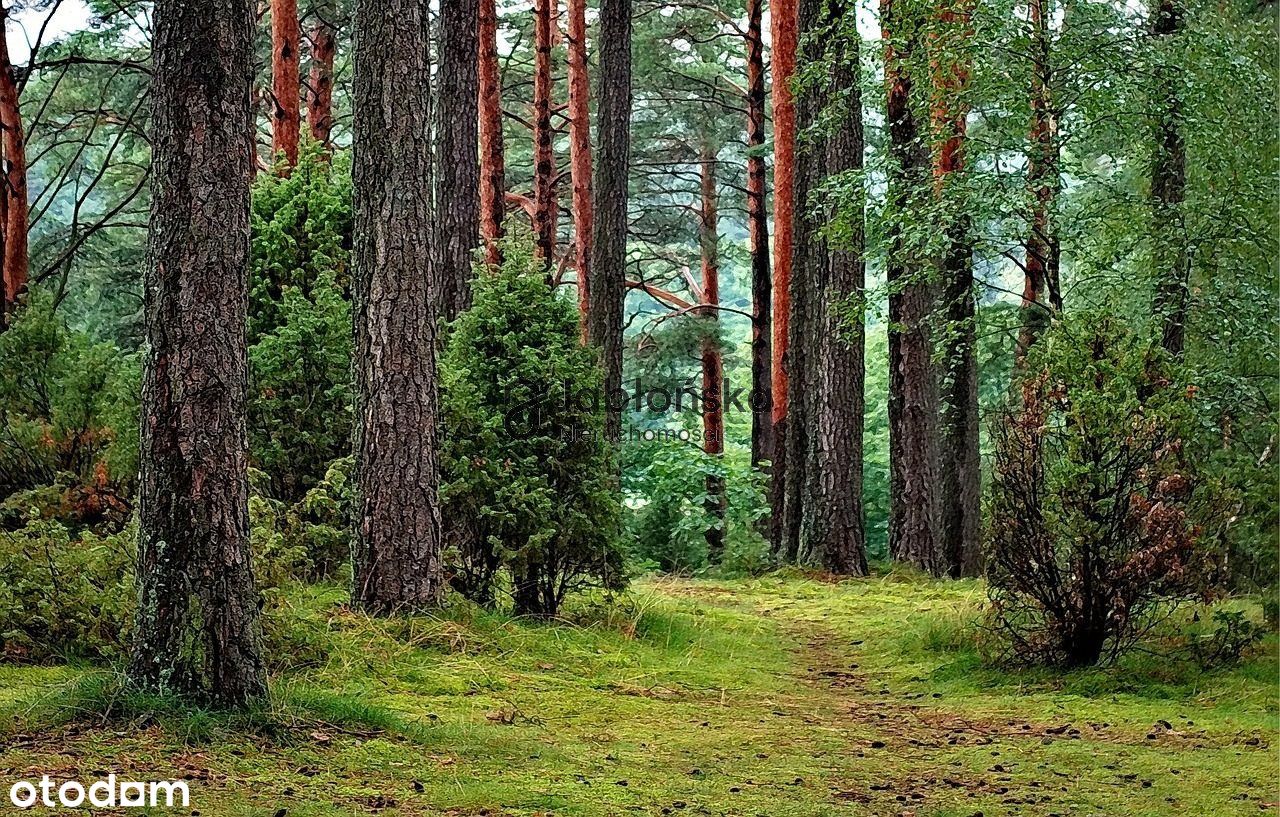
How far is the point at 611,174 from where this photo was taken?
1489cm

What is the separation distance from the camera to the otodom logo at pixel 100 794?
3822 mm

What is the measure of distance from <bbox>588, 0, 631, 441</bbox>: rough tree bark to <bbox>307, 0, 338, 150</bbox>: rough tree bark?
3.35 m

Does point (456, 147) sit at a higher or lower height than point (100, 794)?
higher

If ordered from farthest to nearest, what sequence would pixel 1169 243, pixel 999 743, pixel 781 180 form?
pixel 781 180, pixel 1169 243, pixel 999 743

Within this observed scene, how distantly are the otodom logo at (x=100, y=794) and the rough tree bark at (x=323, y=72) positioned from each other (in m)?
12.1

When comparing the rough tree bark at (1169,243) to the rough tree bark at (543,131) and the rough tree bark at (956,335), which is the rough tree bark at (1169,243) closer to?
the rough tree bark at (956,335)

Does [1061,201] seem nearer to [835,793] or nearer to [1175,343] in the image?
[1175,343]

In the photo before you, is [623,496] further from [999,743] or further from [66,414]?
[66,414]

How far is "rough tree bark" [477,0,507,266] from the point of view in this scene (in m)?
17.9

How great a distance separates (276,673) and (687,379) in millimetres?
18138

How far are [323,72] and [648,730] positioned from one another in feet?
43.0

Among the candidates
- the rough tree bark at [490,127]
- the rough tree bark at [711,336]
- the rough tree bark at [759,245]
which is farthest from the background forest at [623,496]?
the rough tree bark at [711,336]

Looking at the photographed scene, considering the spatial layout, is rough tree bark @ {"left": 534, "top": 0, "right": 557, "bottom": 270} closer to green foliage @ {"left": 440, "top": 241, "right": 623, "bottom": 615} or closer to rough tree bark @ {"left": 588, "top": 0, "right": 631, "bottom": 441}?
rough tree bark @ {"left": 588, "top": 0, "right": 631, "bottom": 441}

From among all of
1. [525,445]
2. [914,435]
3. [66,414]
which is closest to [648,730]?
[525,445]
